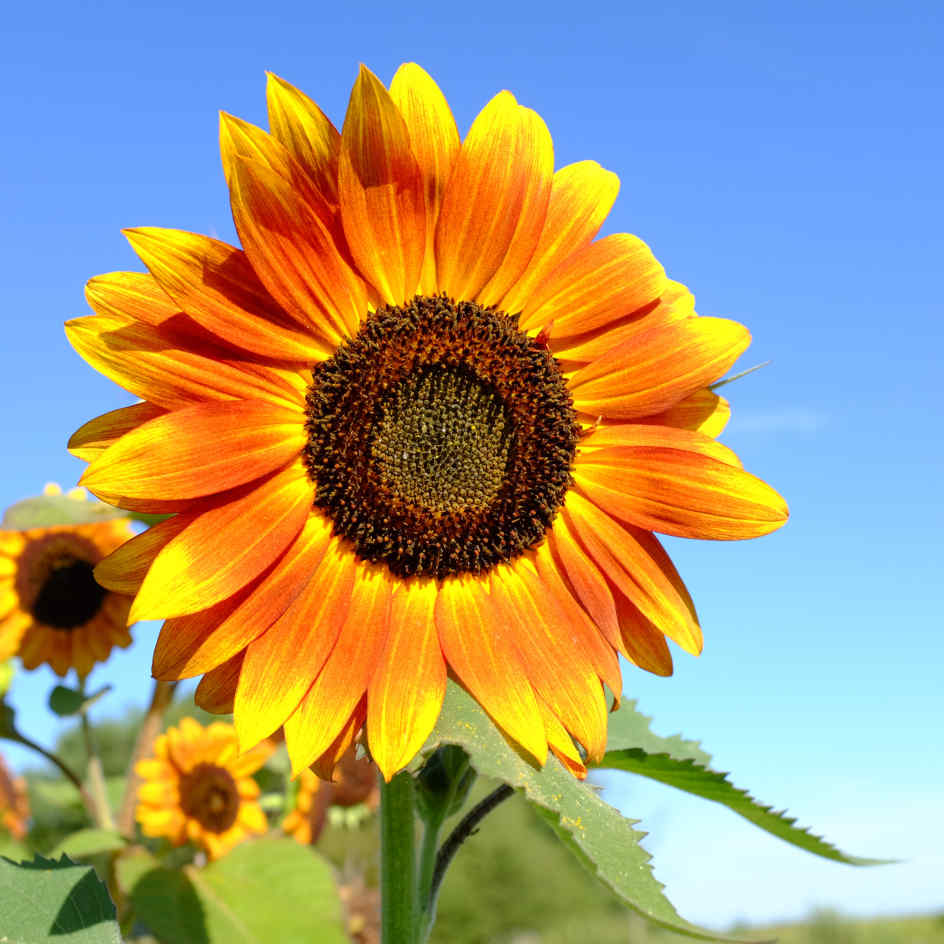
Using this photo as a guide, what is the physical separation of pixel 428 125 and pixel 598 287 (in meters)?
0.38

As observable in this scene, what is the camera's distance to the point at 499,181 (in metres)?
1.80

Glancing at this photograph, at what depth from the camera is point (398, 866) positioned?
1782 mm

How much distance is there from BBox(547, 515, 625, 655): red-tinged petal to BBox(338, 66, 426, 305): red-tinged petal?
474 millimetres

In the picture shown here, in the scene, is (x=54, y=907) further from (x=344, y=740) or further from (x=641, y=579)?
(x=641, y=579)

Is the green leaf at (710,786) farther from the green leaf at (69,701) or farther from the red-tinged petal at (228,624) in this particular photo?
the green leaf at (69,701)

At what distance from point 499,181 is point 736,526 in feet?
2.19

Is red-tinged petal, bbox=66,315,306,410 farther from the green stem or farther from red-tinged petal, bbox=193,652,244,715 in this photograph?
the green stem

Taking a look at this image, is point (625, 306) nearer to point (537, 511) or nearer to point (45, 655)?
point (537, 511)

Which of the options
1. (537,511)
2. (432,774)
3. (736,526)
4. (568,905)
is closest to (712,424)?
(736,526)

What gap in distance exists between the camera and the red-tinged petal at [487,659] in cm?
163

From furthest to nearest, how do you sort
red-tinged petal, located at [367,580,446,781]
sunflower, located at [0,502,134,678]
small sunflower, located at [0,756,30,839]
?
small sunflower, located at [0,756,30,839] < sunflower, located at [0,502,134,678] < red-tinged petal, located at [367,580,446,781]

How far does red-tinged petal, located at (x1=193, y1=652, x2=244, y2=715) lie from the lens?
1.76m

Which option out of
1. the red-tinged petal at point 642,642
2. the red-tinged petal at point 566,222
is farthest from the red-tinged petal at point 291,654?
the red-tinged petal at point 566,222

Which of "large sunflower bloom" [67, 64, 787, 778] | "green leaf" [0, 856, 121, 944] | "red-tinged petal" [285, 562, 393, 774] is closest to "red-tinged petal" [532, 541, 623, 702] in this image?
"large sunflower bloom" [67, 64, 787, 778]
